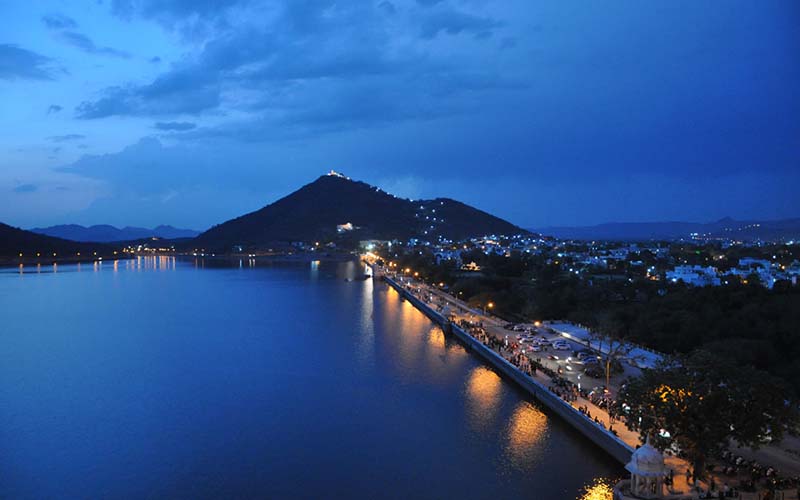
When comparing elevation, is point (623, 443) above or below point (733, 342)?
below

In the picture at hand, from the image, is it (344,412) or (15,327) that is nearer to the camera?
(344,412)

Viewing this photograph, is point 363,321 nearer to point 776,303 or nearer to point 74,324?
point 74,324

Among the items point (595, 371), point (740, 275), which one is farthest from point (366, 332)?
point (740, 275)

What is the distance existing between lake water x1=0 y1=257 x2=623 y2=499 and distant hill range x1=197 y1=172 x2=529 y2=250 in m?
113

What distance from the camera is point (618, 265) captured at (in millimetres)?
57938

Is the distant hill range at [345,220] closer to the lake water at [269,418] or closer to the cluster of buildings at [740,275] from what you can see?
the cluster of buildings at [740,275]

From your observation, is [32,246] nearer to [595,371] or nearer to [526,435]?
[595,371]

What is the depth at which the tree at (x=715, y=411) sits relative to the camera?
35.0 feet

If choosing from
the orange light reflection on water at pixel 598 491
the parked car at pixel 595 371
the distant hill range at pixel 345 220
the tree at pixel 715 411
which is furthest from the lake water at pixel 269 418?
the distant hill range at pixel 345 220

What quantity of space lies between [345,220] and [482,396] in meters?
142

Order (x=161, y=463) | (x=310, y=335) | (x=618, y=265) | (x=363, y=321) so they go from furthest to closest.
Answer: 1. (x=618, y=265)
2. (x=363, y=321)
3. (x=310, y=335)
4. (x=161, y=463)

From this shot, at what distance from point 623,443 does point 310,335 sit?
2068 centimetres

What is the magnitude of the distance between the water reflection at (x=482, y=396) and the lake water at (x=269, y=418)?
10cm

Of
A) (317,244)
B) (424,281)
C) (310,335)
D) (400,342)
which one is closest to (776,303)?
(400,342)
